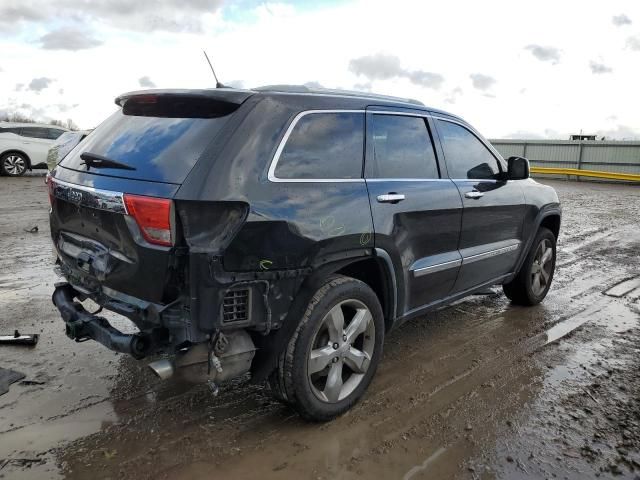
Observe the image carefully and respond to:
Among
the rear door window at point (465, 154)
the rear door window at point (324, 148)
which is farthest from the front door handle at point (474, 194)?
the rear door window at point (324, 148)

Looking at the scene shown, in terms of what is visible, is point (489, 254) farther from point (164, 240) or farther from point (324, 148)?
point (164, 240)

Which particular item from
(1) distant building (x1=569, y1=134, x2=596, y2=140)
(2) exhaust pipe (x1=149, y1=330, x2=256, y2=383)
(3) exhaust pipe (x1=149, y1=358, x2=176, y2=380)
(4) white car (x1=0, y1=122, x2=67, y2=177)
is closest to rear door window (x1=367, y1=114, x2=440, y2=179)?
(2) exhaust pipe (x1=149, y1=330, x2=256, y2=383)

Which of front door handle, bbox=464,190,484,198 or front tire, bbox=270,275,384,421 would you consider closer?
front tire, bbox=270,275,384,421

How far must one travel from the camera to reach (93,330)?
303 cm

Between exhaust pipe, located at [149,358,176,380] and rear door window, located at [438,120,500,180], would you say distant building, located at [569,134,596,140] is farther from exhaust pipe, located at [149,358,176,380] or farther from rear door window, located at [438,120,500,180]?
exhaust pipe, located at [149,358,176,380]

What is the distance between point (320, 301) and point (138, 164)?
4.06 feet

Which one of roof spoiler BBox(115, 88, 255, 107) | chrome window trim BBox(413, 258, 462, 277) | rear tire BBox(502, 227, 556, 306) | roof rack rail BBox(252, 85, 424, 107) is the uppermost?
roof rack rail BBox(252, 85, 424, 107)

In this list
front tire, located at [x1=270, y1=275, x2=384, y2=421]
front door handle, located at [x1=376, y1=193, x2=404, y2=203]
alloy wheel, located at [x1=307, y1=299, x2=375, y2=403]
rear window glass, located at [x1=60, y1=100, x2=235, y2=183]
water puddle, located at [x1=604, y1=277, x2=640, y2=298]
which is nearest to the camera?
rear window glass, located at [x1=60, y1=100, x2=235, y2=183]

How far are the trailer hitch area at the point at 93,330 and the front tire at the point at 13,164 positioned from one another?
572 inches

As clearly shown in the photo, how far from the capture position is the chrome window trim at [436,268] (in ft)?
12.2

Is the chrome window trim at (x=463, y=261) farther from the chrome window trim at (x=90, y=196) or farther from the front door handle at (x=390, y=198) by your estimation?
the chrome window trim at (x=90, y=196)

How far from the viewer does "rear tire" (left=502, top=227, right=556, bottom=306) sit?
534cm

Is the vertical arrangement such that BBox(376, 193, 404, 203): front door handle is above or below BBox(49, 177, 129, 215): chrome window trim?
below

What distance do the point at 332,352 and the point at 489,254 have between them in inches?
80.3
